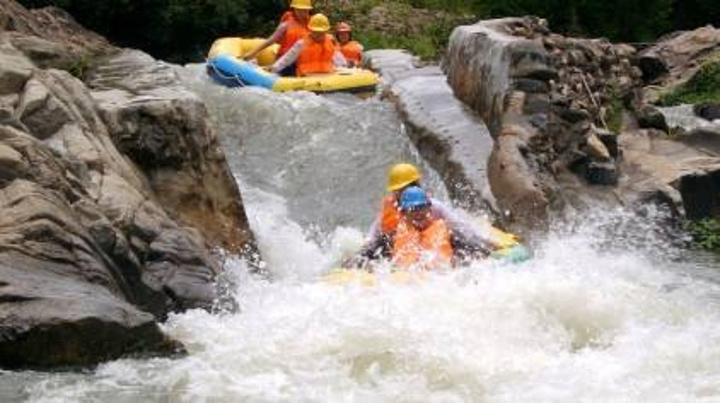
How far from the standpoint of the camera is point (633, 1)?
73.6 feet

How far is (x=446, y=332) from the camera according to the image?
23.6 ft

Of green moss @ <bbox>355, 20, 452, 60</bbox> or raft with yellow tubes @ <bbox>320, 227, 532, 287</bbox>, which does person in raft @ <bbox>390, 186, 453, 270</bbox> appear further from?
green moss @ <bbox>355, 20, 452, 60</bbox>

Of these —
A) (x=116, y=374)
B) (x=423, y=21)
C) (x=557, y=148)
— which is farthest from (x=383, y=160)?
(x=423, y=21)

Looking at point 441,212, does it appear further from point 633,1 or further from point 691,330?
point 633,1

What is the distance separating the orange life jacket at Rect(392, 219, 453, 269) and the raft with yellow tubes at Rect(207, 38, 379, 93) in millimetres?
5905

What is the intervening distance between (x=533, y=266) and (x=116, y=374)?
147 inches

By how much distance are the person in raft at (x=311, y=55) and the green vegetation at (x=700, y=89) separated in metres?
6.16

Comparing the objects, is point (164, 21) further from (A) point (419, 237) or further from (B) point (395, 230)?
(A) point (419, 237)

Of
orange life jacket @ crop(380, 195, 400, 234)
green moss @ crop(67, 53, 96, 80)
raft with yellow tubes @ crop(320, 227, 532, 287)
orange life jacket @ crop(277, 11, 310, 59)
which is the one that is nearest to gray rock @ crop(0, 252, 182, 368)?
raft with yellow tubes @ crop(320, 227, 532, 287)

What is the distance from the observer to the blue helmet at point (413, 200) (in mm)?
8953

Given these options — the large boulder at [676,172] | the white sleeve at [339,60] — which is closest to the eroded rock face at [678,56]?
the white sleeve at [339,60]

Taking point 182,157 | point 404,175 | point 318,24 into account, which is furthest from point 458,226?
point 318,24

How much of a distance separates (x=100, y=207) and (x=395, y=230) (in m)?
2.44

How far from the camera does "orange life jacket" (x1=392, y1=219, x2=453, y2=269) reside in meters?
8.62
